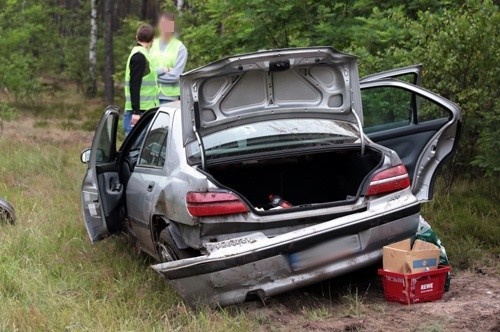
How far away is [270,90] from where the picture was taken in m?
6.20

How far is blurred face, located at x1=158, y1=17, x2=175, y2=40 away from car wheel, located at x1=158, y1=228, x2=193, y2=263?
433cm

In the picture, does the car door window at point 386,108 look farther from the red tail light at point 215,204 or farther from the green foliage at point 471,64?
the red tail light at point 215,204

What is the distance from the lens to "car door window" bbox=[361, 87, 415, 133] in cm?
761

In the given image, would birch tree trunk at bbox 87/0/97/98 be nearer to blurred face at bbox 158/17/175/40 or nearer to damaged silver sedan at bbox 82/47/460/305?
blurred face at bbox 158/17/175/40

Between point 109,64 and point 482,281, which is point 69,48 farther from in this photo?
point 482,281

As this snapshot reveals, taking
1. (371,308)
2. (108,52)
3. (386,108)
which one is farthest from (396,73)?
(108,52)

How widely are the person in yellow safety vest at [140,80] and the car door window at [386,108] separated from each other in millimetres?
2935

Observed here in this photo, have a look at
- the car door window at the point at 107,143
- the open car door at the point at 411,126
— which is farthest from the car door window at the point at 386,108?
the car door window at the point at 107,143

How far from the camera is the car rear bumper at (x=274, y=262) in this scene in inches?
209

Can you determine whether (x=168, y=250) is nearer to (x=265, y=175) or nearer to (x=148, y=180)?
(x=148, y=180)

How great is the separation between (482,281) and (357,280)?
973 millimetres

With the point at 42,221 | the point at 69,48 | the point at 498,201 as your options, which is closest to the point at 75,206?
the point at 42,221

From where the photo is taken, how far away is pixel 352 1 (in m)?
12.2

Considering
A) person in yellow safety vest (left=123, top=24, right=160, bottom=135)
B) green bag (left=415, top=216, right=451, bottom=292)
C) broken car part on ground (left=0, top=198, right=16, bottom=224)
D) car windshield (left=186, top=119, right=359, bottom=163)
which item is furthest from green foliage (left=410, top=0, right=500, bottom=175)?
broken car part on ground (left=0, top=198, right=16, bottom=224)
